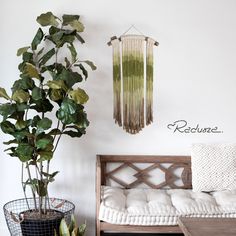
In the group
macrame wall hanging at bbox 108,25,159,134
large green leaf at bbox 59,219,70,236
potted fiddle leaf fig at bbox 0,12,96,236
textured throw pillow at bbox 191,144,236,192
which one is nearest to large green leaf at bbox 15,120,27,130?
potted fiddle leaf fig at bbox 0,12,96,236

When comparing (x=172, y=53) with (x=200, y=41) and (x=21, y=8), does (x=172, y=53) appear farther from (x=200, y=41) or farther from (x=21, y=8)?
(x=21, y=8)

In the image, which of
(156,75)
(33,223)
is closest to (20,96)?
(33,223)

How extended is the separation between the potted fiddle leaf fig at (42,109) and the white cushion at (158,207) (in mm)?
386

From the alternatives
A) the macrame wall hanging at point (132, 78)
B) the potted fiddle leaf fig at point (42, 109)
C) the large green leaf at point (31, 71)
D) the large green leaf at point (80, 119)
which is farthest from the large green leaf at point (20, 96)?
the macrame wall hanging at point (132, 78)

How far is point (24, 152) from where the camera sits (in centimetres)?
282

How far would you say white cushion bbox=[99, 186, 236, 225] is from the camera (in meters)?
2.92

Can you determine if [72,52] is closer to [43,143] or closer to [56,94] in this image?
[56,94]

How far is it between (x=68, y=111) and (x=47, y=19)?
79cm

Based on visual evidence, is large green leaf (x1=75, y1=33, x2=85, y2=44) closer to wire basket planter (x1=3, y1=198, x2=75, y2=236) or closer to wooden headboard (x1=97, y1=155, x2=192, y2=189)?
wooden headboard (x1=97, y1=155, x2=192, y2=189)

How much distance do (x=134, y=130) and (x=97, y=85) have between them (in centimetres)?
50

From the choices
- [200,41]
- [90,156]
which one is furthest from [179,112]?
[90,156]

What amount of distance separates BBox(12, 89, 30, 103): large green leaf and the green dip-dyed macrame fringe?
83 centimetres

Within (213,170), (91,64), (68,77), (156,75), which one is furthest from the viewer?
A: (156,75)

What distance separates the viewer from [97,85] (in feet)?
11.4
